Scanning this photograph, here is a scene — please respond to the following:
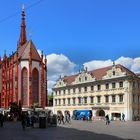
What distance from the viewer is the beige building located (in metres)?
73.4

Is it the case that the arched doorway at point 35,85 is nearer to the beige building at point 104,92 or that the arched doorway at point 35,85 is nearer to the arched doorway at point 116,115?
the beige building at point 104,92

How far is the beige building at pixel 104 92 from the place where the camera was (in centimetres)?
7344

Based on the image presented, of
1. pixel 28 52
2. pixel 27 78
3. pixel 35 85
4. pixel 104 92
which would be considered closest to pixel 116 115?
pixel 104 92

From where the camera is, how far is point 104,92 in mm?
79188

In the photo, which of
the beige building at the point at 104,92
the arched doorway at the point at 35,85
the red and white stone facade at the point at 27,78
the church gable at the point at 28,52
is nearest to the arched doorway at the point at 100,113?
the beige building at the point at 104,92

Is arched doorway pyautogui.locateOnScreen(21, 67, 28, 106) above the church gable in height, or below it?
below

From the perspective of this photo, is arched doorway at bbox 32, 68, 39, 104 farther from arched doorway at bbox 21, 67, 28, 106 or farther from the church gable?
the church gable

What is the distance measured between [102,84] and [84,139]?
5988 centimetres

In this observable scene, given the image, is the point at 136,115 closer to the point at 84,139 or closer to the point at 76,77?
the point at 76,77

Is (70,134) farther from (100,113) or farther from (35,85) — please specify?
(35,85)

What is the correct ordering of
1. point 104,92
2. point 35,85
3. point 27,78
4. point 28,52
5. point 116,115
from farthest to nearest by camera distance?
point 28,52
point 35,85
point 27,78
point 104,92
point 116,115

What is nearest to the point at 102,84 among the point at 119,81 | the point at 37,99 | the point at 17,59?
the point at 119,81

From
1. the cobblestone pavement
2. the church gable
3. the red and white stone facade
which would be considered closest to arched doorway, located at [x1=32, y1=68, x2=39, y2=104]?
the red and white stone facade

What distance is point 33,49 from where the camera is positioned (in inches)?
3792
